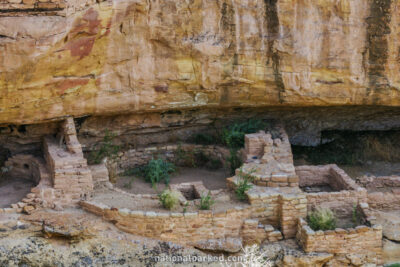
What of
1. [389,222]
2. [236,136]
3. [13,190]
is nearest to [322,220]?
[389,222]

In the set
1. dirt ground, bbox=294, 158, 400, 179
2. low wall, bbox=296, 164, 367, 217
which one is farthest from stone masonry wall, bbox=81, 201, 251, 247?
dirt ground, bbox=294, 158, 400, 179

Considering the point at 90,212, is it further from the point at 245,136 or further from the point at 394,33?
the point at 394,33

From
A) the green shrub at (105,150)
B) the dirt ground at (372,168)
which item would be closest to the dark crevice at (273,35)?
the dirt ground at (372,168)

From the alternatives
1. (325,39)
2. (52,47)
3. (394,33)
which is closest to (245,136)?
(325,39)

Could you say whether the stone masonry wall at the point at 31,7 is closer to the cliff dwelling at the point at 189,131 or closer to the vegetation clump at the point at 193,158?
the cliff dwelling at the point at 189,131

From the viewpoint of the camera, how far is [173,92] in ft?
36.0

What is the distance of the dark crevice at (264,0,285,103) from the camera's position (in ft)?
33.5

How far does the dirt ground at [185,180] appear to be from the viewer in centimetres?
1103

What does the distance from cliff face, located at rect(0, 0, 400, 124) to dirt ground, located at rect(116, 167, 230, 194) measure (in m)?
1.32

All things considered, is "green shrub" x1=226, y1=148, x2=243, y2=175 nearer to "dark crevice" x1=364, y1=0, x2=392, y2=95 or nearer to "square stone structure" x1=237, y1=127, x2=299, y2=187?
"square stone structure" x1=237, y1=127, x2=299, y2=187

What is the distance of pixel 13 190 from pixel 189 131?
3698 mm

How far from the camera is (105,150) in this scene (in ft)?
38.0

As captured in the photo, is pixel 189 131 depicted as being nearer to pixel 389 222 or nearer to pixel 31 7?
pixel 389 222

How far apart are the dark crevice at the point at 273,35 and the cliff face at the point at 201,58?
0.05ft
